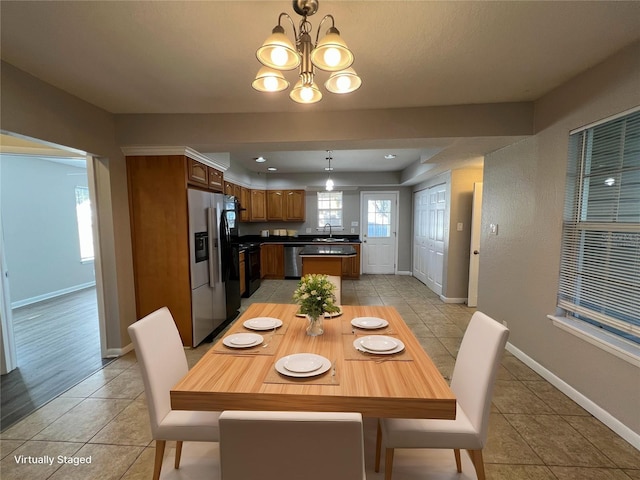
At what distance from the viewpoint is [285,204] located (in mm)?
6684

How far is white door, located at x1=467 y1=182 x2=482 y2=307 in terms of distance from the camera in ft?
14.0

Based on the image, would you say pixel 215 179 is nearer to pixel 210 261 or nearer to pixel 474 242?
pixel 210 261

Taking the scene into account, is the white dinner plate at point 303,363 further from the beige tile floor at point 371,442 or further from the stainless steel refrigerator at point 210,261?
the stainless steel refrigerator at point 210,261

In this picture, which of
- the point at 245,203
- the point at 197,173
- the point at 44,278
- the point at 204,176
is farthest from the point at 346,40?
the point at 44,278

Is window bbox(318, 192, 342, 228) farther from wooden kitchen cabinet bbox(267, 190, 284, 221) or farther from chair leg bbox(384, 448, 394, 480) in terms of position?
chair leg bbox(384, 448, 394, 480)

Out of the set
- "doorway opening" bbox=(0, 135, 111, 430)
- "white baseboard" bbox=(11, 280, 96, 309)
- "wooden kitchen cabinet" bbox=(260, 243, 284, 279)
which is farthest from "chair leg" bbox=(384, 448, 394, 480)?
"white baseboard" bbox=(11, 280, 96, 309)

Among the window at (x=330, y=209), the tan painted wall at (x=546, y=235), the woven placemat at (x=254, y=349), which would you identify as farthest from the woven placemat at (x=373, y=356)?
the window at (x=330, y=209)

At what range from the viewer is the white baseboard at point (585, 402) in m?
1.75

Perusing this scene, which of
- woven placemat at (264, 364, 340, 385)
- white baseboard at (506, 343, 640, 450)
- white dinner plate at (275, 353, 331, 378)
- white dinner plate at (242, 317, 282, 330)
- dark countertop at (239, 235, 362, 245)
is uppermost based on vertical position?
dark countertop at (239, 235, 362, 245)

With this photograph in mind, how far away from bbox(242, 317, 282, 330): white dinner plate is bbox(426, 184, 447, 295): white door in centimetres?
389

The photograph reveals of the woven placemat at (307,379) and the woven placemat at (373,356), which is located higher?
the woven placemat at (307,379)

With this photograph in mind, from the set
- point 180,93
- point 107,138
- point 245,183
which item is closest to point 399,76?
point 180,93

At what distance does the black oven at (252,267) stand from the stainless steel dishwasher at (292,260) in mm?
732

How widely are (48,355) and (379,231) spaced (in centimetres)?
603
